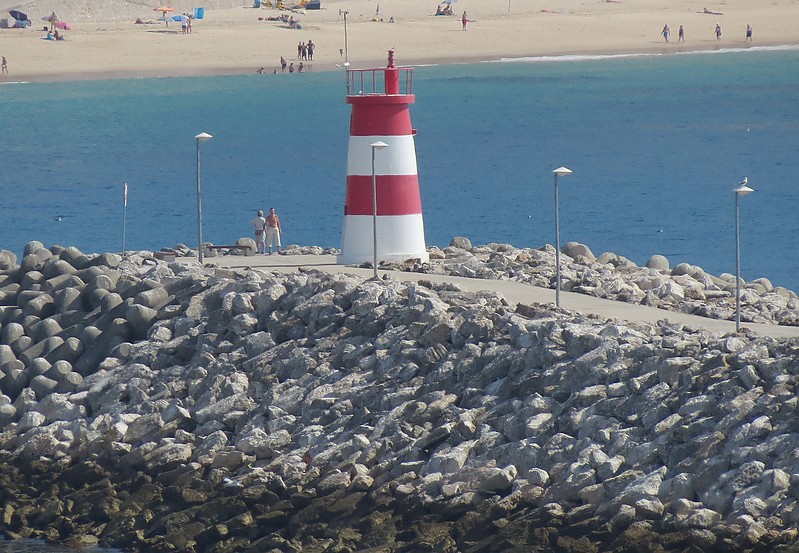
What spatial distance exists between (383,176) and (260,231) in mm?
3009

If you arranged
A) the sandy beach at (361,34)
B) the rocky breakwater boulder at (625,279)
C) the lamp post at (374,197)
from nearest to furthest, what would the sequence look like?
the rocky breakwater boulder at (625,279)
the lamp post at (374,197)
the sandy beach at (361,34)

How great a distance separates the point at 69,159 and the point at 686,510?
37278mm

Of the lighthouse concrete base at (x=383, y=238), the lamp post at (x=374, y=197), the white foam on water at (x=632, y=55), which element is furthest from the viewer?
the white foam on water at (x=632, y=55)

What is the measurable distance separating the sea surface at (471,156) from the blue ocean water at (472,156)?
0.10 m

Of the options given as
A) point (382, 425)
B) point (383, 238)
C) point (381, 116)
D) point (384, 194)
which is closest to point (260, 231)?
point (383, 238)

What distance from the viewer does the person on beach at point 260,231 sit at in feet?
60.2

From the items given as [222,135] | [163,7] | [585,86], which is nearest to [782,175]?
[222,135]

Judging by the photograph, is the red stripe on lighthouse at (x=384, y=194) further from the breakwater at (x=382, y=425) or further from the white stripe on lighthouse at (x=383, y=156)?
the breakwater at (x=382, y=425)

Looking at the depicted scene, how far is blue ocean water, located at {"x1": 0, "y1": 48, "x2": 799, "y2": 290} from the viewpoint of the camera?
30.8m

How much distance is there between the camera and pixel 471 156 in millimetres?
43438

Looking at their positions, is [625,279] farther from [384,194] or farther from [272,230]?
[272,230]

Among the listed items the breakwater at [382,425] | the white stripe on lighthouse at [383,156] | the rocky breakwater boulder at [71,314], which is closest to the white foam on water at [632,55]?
the white stripe on lighthouse at [383,156]

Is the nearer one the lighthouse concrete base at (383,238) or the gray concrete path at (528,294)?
the gray concrete path at (528,294)

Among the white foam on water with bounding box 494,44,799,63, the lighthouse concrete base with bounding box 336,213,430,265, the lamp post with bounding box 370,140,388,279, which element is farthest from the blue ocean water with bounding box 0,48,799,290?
the lamp post with bounding box 370,140,388,279
